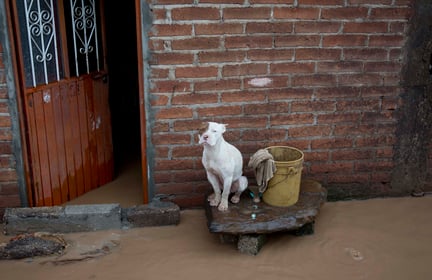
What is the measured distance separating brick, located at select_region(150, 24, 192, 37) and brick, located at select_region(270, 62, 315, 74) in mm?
859

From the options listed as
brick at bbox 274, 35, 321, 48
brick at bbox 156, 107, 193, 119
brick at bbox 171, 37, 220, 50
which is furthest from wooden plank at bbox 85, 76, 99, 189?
brick at bbox 274, 35, 321, 48

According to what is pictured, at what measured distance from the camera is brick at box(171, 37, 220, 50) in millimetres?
4020

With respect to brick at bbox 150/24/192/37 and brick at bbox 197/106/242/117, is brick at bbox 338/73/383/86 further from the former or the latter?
brick at bbox 150/24/192/37

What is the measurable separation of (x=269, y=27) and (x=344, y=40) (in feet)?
2.47

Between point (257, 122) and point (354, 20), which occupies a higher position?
point (354, 20)

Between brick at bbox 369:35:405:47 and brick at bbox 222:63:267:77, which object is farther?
brick at bbox 369:35:405:47

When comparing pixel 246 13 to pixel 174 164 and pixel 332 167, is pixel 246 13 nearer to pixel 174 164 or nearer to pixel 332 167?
pixel 174 164

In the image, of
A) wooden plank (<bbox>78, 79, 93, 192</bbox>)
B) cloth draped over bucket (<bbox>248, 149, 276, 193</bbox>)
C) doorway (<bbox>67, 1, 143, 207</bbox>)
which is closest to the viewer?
cloth draped over bucket (<bbox>248, 149, 276, 193</bbox>)

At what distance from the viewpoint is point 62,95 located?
4426 mm

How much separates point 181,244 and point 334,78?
214 centimetres

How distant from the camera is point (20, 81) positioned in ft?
13.1

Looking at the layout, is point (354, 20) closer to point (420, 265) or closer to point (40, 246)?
point (420, 265)

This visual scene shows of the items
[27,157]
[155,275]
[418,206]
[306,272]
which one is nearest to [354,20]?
[418,206]

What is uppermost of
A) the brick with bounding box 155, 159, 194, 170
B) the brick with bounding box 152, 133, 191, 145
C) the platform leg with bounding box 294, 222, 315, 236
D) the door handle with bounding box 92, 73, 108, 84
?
the door handle with bounding box 92, 73, 108, 84
